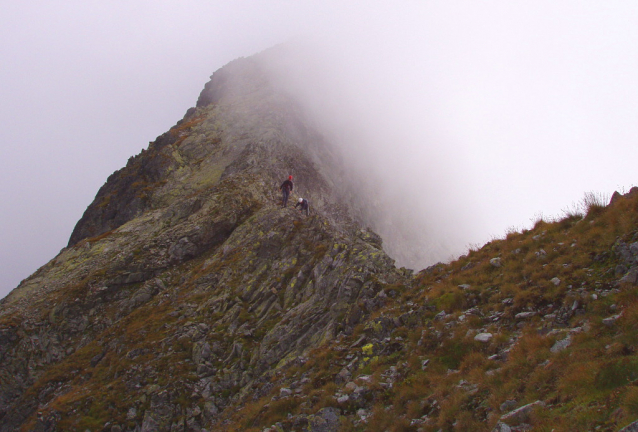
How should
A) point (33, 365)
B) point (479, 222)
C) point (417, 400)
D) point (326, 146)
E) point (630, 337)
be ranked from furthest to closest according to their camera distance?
point (479, 222) → point (326, 146) → point (33, 365) → point (417, 400) → point (630, 337)

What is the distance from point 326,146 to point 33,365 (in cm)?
5223

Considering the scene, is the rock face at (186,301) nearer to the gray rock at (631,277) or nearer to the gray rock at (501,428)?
the gray rock at (501,428)

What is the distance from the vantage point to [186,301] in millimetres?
27359

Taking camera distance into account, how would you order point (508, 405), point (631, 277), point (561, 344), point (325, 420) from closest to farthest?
point (508, 405) → point (561, 344) → point (631, 277) → point (325, 420)

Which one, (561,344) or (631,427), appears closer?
(631,427)

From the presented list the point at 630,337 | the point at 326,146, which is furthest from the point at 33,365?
the point at 326,146

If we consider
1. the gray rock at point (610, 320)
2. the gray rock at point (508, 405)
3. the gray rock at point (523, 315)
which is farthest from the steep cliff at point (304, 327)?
the gray rock at point (610, 320)

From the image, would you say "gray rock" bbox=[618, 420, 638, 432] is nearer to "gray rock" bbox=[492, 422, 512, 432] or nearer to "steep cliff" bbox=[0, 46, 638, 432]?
"steep cliff" bbox=[0, 46, 638, 432]

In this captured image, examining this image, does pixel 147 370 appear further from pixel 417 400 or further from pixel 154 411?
pixel 417 400

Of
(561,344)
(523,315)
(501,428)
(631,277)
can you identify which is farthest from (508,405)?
(631,277)

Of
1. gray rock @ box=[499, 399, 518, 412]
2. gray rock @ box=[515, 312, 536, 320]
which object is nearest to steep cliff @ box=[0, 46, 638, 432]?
gray rock @ box=[499, 399, 518, 412]

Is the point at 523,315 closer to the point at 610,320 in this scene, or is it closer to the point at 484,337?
the point at 484,337

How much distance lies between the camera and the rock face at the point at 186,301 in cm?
1952

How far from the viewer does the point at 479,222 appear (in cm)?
9531
